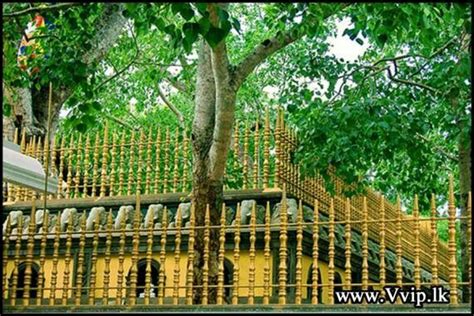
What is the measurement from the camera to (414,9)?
6523 mm

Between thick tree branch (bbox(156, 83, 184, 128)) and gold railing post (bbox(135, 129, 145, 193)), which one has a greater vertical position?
thick tree branch (bbox(156, 83, 184, 128))

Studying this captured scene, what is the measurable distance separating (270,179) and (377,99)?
1.61m

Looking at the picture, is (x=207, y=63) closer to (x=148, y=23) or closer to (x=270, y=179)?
(x=270, y=179)

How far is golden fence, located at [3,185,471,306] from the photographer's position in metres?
6.61

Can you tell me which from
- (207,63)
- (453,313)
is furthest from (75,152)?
(453,313)

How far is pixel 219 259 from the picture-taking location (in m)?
7.25

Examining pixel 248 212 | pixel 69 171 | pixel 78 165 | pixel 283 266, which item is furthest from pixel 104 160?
pixel 283 266

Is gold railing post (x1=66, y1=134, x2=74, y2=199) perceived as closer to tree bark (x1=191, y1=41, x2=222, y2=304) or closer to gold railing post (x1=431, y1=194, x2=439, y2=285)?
tree bark (x1=191, y1=41, x2=222, y2=304)

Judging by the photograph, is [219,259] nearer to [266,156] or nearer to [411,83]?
[266,156]

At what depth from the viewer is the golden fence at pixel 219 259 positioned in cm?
661

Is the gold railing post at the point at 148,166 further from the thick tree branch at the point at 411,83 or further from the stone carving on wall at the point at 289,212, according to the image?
the thick tree branch at the point at 411,83

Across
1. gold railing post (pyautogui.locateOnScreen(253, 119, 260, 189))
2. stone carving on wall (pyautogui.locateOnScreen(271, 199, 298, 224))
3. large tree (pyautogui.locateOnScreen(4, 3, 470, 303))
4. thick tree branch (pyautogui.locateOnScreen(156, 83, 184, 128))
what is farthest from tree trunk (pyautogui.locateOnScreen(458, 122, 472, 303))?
thick tree branch (pyautogui.locateOnScreen(156, 83, 184, 128))

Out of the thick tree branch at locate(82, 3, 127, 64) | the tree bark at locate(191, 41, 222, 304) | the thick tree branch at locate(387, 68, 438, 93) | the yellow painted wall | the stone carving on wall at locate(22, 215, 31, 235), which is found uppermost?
the thick tree branch at locate(82, 3, 127, 64)

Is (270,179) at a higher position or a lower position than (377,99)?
lower
